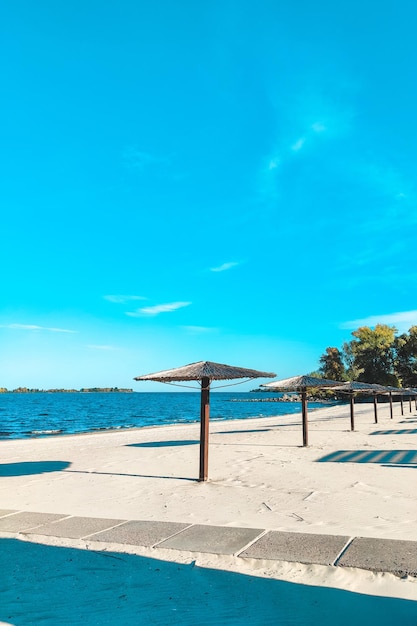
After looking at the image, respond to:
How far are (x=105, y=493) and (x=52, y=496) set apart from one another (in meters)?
0.75

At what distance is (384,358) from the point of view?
226 feet

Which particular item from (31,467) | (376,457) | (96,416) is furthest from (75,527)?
(96,416)

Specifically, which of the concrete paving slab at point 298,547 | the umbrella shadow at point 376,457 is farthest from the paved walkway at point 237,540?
the umbrella shadow at point 376,457

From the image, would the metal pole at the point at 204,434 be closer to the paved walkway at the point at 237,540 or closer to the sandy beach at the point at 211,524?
the sandy beach at the point at 211,524

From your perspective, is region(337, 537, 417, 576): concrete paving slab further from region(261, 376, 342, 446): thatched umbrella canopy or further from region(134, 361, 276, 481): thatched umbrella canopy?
region(261, 376, 342, 446): thatched umbrella canopy

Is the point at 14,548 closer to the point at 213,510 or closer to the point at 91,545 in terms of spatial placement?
the point at 91,545

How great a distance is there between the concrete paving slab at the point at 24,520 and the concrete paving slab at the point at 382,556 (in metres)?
3.28

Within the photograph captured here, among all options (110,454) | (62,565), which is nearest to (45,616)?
(62,565)

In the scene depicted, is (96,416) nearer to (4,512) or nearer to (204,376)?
(204,376)

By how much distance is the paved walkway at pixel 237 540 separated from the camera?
3.76m

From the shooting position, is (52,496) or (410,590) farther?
(52,496)

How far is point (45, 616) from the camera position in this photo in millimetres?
3086

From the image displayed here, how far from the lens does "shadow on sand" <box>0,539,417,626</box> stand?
3.00m

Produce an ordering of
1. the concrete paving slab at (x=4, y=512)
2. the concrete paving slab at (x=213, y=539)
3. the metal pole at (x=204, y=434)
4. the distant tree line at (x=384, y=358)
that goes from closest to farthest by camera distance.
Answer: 1. the concrete paving slab at (x=213, y=539)
2. the concrete paving slab at (x=4, y=512)
3. the metal pole at (x=204, y=434)
4. the distant tree line at (x=384, y=358)
